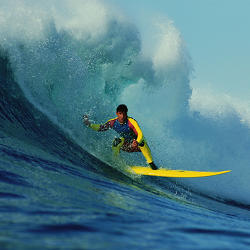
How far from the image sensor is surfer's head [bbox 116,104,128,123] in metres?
7.23

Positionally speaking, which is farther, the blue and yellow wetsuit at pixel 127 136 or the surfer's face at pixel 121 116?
the blue and yellow wetsuit at pixel 127 136

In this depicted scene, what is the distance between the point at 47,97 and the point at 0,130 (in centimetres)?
326

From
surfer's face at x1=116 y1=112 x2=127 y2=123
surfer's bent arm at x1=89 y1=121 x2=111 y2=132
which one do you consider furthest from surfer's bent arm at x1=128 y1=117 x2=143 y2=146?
surfer's bent arm at x1=89 y1=121 x2=111 y2=132

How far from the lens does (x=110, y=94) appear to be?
14.4m

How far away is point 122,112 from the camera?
726cm

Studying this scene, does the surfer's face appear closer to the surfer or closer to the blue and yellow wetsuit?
the surfer

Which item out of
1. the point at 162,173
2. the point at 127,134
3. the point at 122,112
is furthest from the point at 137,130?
the point at 162,173

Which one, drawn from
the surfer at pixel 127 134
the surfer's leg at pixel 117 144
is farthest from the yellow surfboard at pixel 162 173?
the surfer's leg at pixel 117 144

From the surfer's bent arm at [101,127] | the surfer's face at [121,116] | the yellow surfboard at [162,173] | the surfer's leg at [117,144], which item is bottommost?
the yellow surfboard at [162,173]

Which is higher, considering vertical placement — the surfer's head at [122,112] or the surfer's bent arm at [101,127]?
the surfer's head at [122,112]

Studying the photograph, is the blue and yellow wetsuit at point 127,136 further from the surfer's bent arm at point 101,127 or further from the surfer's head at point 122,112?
the surfer's head at point 122,112

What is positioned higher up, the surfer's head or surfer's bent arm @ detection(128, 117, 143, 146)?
→ the surfer's head

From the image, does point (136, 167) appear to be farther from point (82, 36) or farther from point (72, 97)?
point (82, 36)

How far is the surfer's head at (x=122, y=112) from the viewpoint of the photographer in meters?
7.23
